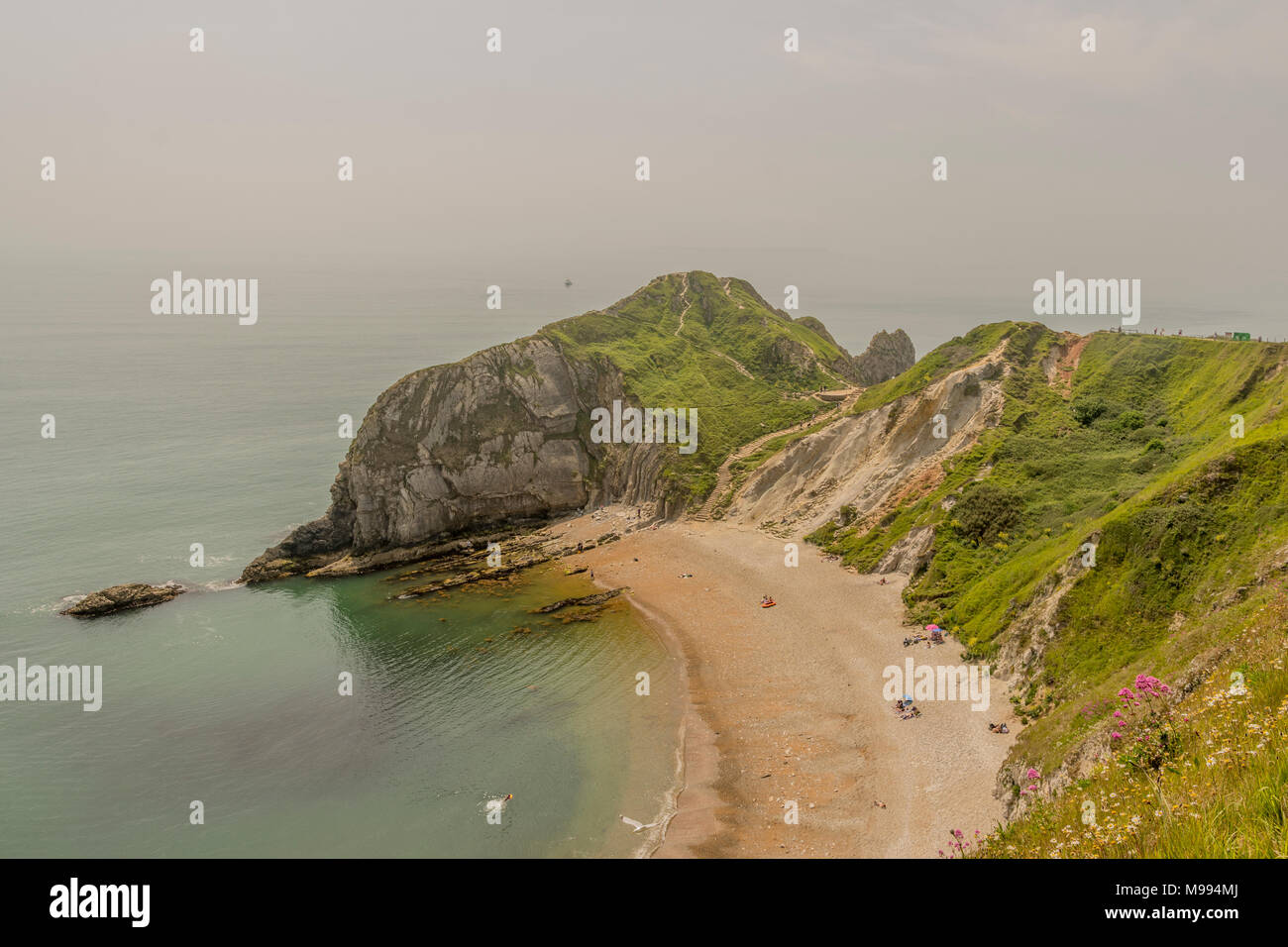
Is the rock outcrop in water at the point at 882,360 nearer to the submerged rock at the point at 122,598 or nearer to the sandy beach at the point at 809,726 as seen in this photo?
the sandy beach at the point at 809,726

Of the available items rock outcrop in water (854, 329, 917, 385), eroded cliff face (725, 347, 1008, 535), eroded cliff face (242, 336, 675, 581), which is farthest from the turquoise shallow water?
rock outcrop in water (854, 329, 917, 385)

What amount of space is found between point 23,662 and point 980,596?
72506mm

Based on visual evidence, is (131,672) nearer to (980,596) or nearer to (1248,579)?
(980,596)

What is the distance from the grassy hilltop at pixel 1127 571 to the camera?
9.54 metres

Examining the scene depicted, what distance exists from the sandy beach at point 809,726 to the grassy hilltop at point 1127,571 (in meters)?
3.31

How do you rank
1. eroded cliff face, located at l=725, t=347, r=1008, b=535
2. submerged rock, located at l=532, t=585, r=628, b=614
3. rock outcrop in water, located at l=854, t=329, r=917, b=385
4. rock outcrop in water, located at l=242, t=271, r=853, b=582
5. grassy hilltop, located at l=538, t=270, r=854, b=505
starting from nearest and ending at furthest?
submerged rock, located at l=532, t=585, r=628, b=614 → eroded cliff face, located at l=725, t=347, r=1008, b=535 → rock outcrop in water, located at l=242, t=271, r=853, b=582 → grassy hilltop, located at l=538, t=270, r=854, b=505 → rock outcrop in water, located at l=854, t=329, r=917, b=385

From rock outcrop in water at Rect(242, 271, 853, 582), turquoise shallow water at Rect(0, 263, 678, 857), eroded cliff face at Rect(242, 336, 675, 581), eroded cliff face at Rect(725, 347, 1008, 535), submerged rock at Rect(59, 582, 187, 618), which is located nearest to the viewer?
turquoise shallow water at Rect(0, 263, 678, 857)

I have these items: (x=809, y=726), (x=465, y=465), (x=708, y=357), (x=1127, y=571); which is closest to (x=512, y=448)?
(x=465, y=465)

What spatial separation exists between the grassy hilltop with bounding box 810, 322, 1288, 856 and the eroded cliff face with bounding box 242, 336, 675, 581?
107ft

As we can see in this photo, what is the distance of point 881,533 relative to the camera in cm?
5941

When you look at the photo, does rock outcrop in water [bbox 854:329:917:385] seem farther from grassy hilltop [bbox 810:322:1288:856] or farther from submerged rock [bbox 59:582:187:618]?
submerged rock [bbox 59:582:187:618]

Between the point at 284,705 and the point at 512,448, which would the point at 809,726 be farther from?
the point at 512,448

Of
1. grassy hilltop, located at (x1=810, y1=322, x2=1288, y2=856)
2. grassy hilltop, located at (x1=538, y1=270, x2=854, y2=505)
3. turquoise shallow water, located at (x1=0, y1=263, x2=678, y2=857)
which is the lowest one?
turquoise shallow water, located at (x1=0, y1=263, x2=678, y2=857)

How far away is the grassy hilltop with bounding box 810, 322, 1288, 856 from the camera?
9.54 metres
